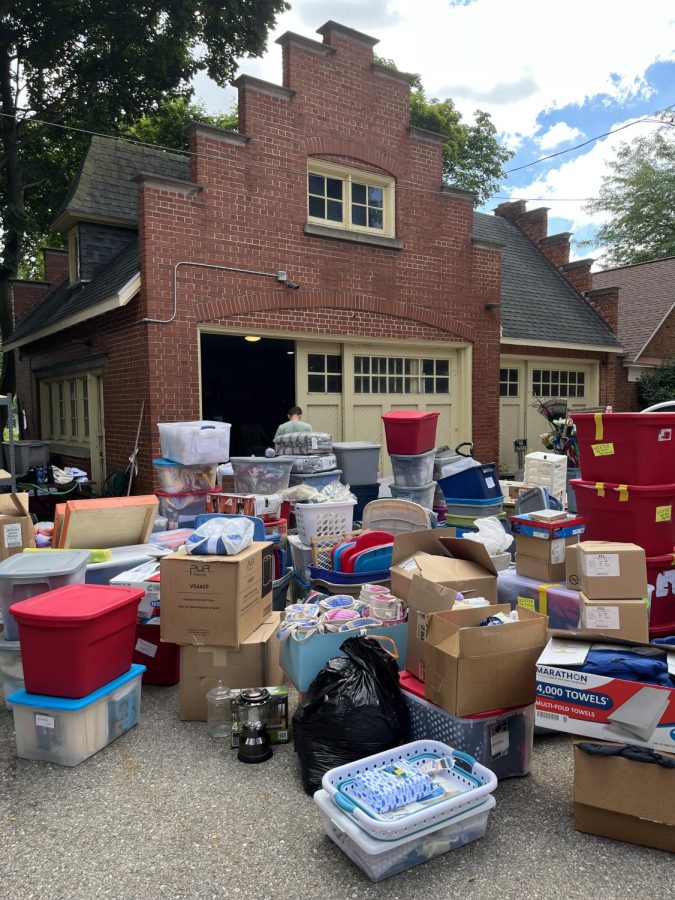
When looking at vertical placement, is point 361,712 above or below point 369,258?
below

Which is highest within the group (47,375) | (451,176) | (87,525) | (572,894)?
(451,176)

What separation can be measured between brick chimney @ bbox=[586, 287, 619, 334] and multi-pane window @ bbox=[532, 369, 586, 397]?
1.61 m

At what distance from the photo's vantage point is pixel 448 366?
458 inches

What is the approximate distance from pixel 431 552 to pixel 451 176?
24951 mm

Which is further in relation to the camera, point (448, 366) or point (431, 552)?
point (448, 366)

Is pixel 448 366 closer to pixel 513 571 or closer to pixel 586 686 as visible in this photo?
pixel 513 571

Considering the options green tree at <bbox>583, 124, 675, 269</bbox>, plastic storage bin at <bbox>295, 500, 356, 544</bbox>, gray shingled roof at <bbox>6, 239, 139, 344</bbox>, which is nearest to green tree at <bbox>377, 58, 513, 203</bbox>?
green tree at <bbox>583, 124, 675, 269</bbox>

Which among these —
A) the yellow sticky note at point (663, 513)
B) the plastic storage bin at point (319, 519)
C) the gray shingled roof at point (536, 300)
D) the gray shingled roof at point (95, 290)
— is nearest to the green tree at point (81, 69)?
the gray shingled roof at point (95, 290)

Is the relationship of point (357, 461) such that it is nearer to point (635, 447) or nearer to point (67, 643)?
point (635, 447)

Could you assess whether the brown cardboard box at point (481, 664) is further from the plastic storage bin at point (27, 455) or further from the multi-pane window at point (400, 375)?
the plastic storage bin at point (27, 455)

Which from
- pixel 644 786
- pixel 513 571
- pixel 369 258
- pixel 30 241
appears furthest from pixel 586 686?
pixel 30 241

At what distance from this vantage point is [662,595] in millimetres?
4633

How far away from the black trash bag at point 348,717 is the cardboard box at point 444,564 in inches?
28.9

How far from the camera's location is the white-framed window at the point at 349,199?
9.90 m
